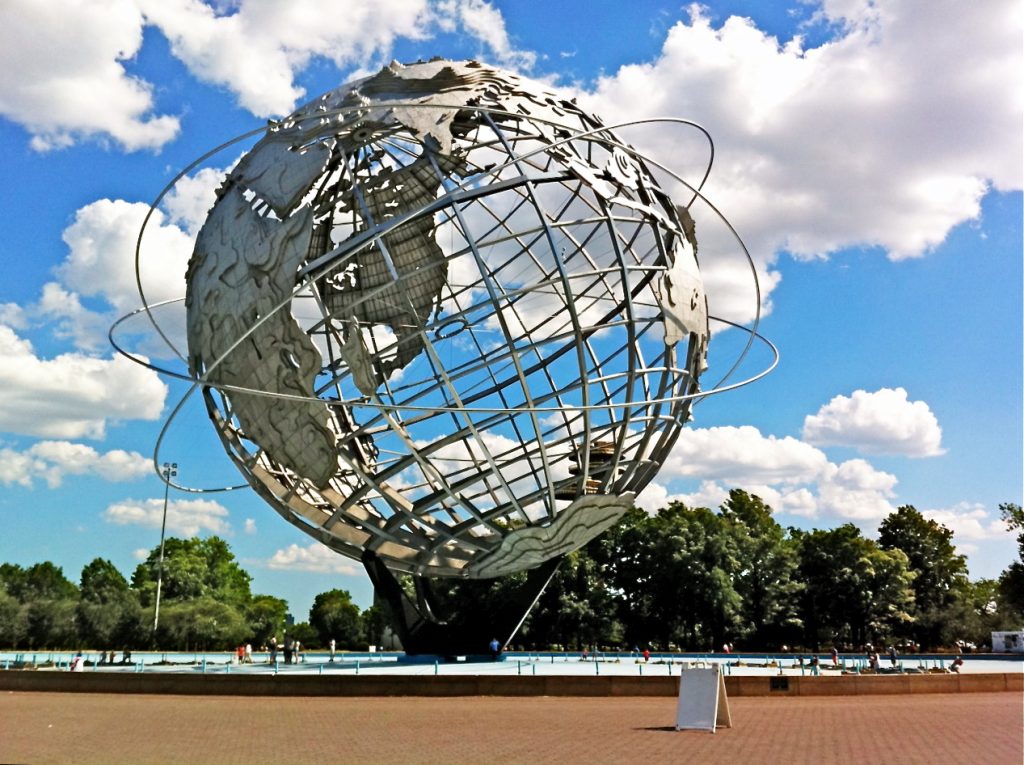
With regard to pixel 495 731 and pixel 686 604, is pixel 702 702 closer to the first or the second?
pixel 495 731

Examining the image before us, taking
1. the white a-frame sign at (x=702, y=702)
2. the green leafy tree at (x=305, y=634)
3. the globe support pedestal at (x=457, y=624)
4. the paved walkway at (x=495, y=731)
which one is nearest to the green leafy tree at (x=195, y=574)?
the green leafy tree at (x=305, y=634)

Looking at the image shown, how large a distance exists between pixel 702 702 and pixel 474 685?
620 cm

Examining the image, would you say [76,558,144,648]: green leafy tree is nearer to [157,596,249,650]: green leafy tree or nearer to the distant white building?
[157,596,249,650]: green leafy tree

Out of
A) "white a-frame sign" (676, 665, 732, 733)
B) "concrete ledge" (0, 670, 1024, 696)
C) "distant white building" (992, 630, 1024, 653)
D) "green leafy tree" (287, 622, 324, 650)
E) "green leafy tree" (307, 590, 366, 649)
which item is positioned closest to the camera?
"white a-frame sign" (676, 665, 732, 733)

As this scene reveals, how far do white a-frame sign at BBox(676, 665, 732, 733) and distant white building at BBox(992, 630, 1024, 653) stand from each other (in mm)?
34404

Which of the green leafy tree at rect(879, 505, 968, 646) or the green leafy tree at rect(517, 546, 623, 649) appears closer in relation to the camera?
the green leafy tree at rect(517, 546, 623, 649)

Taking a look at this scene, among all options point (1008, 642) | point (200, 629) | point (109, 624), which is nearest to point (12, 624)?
point (109, 624)

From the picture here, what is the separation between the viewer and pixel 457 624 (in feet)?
70.7

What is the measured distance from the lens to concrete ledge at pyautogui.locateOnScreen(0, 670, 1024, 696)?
55.5ft

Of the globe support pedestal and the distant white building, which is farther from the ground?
the globe support pedestal

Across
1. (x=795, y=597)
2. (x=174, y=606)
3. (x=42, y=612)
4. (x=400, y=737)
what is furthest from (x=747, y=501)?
(x=400, y=737)

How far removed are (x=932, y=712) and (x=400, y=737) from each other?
328 inches

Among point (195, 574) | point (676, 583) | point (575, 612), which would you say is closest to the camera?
point (575, 612)

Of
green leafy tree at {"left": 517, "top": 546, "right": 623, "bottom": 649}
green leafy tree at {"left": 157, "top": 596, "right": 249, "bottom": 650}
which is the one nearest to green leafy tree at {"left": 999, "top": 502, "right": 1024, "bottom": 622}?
green leafy tree at {"left": 517, "top": 546, "right": 623, "bottom": 649}
